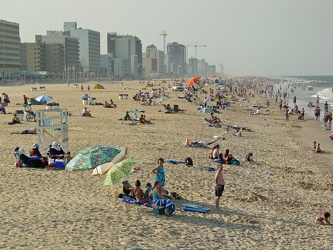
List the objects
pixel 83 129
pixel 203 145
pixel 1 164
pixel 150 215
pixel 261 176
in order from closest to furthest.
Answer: pixel 150 215 < pixel 1 164 < pixel 261 176 < pixel 203 145 < pixel 83 129

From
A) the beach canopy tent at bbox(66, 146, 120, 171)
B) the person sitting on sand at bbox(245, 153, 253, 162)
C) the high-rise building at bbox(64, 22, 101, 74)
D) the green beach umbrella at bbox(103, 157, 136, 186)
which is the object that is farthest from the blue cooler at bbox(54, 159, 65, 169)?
the high-rise building at bbox(64, 22, 101, 74)

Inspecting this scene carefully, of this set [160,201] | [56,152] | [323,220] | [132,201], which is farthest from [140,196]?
[56,152]

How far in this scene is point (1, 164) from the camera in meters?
13.0

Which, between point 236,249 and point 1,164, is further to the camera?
point 1,164

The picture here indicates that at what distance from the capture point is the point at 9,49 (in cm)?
11044

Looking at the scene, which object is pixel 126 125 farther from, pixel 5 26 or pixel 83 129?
pixel 5 26

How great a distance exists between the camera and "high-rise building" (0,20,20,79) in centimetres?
10582

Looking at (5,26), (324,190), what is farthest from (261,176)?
(5,26)

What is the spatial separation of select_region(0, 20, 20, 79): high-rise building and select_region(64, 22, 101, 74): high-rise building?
55741 mm

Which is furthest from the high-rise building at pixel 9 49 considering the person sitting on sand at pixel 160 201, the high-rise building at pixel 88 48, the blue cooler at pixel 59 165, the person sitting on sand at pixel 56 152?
the person sitting on sand at pixel 160 201

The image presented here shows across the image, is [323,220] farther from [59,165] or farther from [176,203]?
[59,165]

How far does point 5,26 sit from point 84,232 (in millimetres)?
110177

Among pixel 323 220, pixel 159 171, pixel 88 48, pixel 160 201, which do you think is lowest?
pixel 323 220

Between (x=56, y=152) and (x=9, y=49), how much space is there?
104425 millimetres
